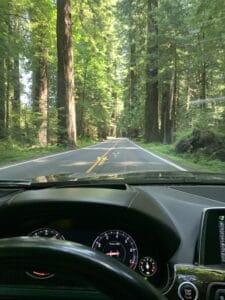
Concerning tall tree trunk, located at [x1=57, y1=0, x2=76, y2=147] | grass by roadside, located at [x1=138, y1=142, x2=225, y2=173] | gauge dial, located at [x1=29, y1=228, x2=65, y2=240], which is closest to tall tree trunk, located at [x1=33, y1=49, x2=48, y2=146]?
tall tree trunk, located at [x1=57, y1=0, x2=76, y2=147]

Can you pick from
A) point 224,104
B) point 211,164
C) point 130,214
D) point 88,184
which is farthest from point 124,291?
point 224,104

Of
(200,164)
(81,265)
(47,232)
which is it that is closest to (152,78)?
(200,164)

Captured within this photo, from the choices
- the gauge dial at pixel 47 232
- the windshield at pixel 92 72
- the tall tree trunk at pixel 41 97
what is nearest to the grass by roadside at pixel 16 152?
the windshield at pixel 92 72

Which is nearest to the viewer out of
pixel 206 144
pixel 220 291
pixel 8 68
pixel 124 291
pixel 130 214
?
pixel 124 291

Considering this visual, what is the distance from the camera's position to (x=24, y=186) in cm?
372

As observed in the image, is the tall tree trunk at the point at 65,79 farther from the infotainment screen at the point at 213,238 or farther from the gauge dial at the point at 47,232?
the infotainment screen at the point at 213,238

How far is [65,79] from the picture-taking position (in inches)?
1431

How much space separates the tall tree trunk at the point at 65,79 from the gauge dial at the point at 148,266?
109ft

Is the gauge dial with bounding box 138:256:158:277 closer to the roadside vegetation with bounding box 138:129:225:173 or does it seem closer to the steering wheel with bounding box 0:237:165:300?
the steering wheel with bounding box 0:237:165:300

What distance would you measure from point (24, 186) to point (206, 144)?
23264 millimetres

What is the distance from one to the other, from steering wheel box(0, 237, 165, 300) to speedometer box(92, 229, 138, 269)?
149cm

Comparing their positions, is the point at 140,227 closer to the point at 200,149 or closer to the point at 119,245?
the point at 119,245

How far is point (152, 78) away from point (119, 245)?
43969 millimetres

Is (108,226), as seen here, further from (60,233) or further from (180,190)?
(180,190)
